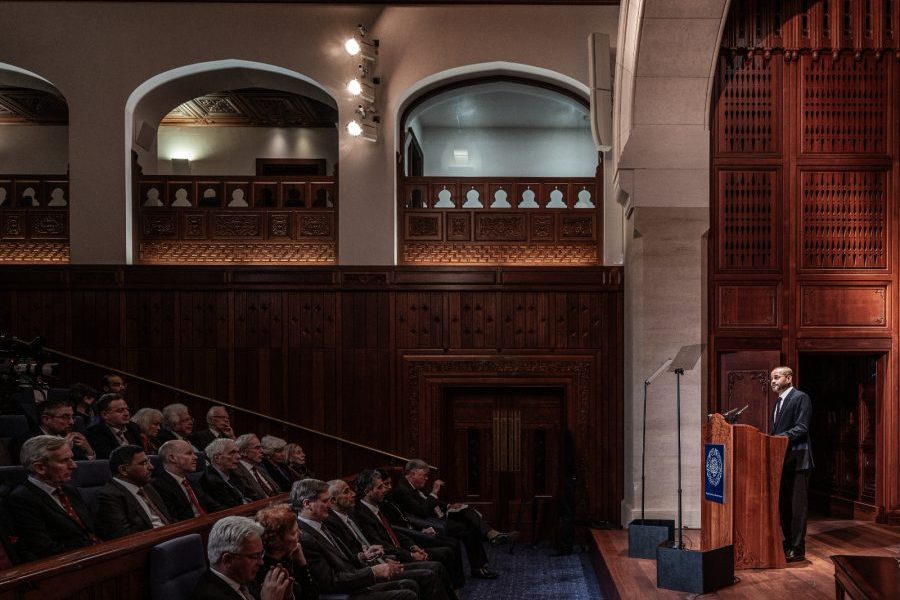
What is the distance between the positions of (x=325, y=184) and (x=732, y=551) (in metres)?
5.42

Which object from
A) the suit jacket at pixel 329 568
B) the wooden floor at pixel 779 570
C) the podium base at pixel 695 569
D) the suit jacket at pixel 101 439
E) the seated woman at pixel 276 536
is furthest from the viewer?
the suit jacket at pixel 101 439

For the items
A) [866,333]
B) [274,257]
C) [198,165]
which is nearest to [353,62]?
[274,257]

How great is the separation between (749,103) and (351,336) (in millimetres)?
4432

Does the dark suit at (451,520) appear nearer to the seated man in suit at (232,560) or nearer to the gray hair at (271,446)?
the gray hair at (271,446)

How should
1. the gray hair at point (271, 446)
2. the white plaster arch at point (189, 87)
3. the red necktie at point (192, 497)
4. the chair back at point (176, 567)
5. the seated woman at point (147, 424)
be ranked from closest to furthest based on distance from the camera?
the chair back at point (176, 567) → the red necktie at point (192, 497) → the seated woman at point (147, 424) → the gray hair at point (271, 446) → the white plaster arch at point (189, 87)

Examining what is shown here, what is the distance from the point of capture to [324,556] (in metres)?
4.49

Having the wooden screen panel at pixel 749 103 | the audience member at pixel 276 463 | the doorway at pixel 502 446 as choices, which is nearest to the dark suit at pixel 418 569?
the audience member at pixel 276 463

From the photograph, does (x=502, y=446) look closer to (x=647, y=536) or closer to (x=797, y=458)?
(x=647, y=536)

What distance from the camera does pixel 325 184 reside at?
895 cm

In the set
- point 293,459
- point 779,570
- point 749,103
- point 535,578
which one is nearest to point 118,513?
point 293,459

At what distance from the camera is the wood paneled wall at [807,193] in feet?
26.2

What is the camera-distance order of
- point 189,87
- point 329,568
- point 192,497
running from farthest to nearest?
point 189,87
point 192,497
point 329,568

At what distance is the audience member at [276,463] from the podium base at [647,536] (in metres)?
2.65

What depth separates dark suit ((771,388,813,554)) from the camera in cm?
614
